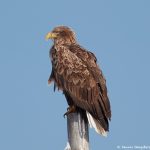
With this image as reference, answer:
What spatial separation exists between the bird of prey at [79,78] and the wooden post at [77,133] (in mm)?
1243

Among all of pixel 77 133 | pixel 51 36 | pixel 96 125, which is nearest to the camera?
pixel 77 133

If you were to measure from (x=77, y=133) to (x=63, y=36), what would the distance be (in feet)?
13.8

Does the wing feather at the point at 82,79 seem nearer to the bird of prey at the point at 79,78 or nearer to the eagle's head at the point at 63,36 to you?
the bird of prey at the point at 79,78

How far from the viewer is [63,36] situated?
10664 mm

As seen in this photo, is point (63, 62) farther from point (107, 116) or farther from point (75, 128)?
point (75, 128)

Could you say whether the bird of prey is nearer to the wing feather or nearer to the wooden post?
the wing feather

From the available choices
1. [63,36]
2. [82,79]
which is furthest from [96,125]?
[63,36]

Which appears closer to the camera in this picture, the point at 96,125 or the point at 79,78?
the point at 96,125

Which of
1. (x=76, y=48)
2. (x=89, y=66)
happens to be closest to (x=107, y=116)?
(x=89, y=66)

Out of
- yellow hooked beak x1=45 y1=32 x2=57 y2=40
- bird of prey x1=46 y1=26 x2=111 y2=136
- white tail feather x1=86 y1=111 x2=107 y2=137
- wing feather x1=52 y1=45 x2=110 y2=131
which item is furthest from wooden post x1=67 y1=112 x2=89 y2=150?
yellow hooked beak x1=45 y1=32 x2=57 y2=40

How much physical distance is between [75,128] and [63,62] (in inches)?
123

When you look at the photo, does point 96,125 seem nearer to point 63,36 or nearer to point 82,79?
point 82,79

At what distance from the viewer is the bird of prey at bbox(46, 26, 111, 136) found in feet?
29.0

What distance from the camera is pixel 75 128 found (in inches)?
271
